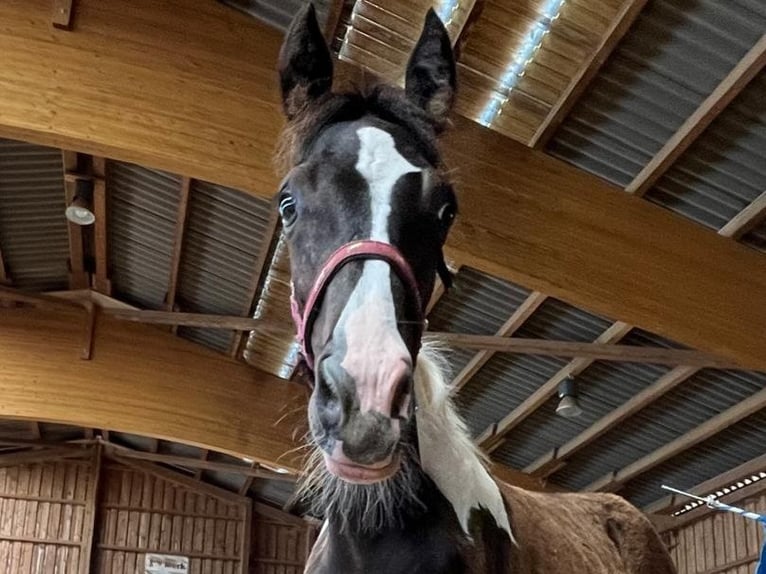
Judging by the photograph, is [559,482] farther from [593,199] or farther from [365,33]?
[365,33]

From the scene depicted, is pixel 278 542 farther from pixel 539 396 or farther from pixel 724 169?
pixel 724 169

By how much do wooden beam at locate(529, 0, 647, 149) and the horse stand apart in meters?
2.88

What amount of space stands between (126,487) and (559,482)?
832cm

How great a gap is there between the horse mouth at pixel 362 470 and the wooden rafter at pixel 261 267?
19.3 feet

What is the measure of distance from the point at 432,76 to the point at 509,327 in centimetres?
603

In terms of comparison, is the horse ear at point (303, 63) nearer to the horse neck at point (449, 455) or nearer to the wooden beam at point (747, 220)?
the horse neck at point (449, 455)

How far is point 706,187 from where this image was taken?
249 inches

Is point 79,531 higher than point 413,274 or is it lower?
higher

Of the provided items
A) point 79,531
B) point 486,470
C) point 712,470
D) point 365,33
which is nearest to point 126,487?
point 79,531

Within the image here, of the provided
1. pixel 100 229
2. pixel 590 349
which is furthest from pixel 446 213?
pixel 100 229

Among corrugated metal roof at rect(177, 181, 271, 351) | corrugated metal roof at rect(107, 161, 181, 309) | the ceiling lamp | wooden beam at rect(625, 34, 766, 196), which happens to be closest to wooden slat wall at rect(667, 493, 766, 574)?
the ceiling lamp

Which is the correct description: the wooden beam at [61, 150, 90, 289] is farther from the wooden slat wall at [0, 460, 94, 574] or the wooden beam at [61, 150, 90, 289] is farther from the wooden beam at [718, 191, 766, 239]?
the wooden slat wall at [0, 460, 94, 574]

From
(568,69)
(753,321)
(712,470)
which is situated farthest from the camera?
(712,470)

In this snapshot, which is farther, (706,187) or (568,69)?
(706,187)
